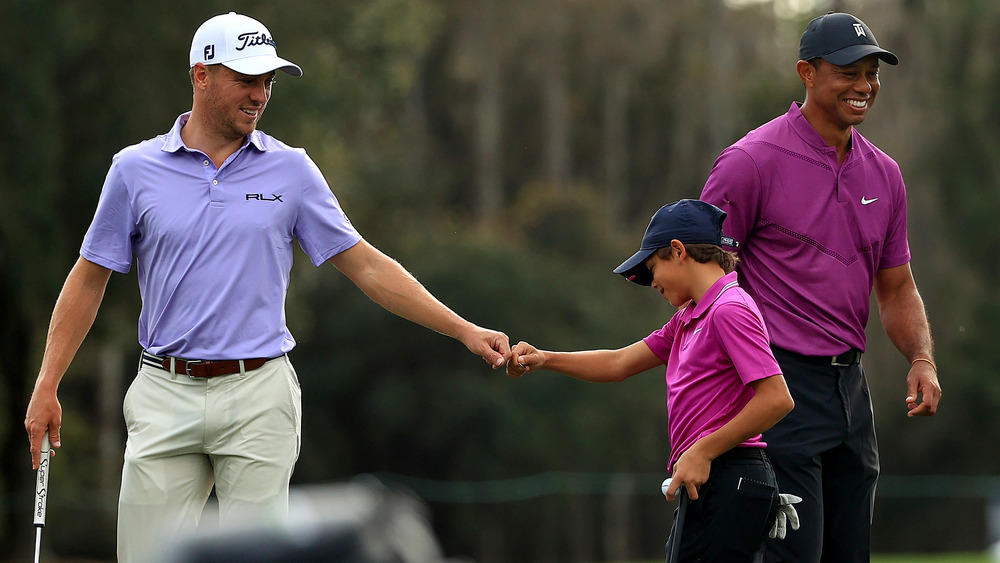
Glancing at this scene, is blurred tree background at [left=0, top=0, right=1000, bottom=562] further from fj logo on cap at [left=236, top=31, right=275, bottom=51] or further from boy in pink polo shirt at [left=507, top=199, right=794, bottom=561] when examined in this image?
boy in pink polo shirt at [left=507, top=199, right=794, bottom=561]

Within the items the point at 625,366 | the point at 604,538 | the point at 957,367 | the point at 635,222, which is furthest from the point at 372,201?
the point at 625,366

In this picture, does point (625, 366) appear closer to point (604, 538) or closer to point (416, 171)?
point (604, 538)

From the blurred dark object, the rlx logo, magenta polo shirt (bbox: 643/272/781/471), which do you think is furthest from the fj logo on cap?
the blurred dark object

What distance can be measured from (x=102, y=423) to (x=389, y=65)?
53.9 ft

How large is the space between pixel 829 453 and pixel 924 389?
0.58 m

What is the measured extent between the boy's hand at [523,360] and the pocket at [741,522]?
1303 mm

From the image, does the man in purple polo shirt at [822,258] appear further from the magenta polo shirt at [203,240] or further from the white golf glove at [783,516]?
the magenta polo shirt at [203,240]

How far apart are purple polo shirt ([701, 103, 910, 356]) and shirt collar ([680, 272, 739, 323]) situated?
50cm

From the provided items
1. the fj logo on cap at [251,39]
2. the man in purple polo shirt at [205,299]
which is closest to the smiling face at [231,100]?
the man in purple polo shirt at [205,299]

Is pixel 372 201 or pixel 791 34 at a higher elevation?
pixel 791 34

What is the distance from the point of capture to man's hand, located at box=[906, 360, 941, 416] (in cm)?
584

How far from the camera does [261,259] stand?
17.6 feet

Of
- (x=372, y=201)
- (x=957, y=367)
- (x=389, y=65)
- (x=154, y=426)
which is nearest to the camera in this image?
(x=154, y=426)

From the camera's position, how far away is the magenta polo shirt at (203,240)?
17.5ft
